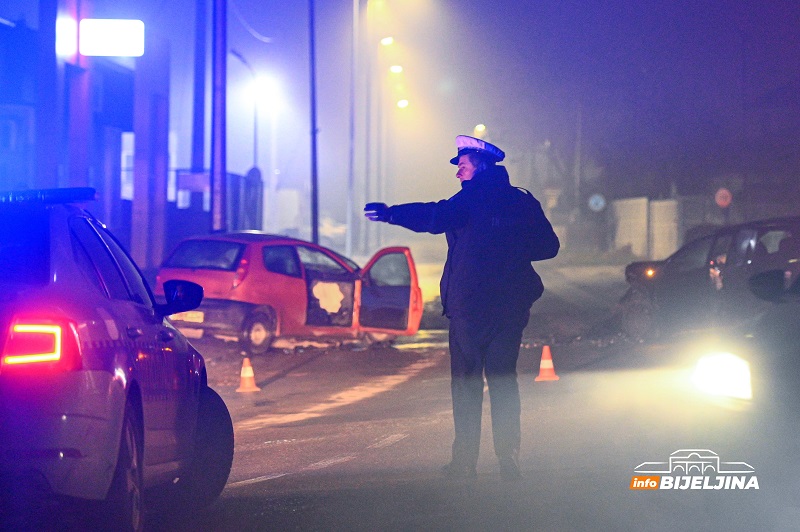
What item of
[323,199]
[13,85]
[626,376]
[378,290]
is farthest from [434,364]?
[323,199]

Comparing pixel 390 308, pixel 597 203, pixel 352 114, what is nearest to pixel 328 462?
pixel 390 308

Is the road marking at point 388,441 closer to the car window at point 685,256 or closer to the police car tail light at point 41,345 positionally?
the police car tail light at point 41,345

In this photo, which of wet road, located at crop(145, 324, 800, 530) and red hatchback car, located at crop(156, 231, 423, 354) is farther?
red hatchback car, located at crop(156, 231, 423, 354)

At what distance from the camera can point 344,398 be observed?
12.4m

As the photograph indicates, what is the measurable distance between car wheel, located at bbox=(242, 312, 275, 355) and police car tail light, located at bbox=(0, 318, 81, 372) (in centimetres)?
1240

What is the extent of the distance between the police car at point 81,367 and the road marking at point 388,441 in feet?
8.92

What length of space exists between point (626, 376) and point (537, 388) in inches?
52.4

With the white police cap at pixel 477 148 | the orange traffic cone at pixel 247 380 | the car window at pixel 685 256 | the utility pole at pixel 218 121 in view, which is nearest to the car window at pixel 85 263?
the white police cap at pixel 477 148

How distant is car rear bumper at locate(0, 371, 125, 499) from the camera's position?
4008 millimetres

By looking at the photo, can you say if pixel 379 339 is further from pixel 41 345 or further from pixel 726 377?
pixel 41 345

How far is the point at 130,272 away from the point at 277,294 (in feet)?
35.9

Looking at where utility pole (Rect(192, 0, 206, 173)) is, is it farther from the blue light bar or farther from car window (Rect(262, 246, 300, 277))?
the blue light bar

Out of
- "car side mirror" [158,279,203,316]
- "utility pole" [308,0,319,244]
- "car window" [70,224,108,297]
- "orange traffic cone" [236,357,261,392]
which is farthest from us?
"utility pole" [308,0,319,244]

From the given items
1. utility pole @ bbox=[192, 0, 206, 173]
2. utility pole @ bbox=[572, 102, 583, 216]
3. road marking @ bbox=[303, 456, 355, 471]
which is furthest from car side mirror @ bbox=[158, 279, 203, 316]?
utility pole @ bbox=[572, 102, 583, 216]
